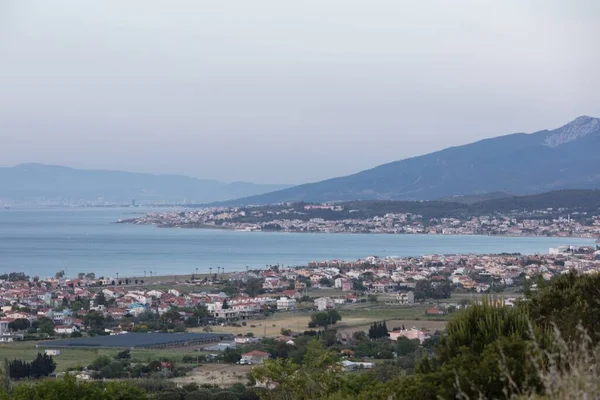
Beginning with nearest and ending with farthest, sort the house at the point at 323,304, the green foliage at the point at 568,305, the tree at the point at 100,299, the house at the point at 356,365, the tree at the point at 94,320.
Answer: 1. the green foliage at the point at 568,305
2. the house at the point at 356,365
3. the tree at the point at 94,320
4. the house at the point at 323,304
5. the tree at the point at 100,299

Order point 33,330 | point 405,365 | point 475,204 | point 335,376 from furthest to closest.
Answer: point 475,204, point 33,330, point 405,365, point 335,376

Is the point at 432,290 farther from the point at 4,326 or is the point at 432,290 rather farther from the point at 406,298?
the point at 4,326

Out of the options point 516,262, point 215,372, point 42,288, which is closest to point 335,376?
point 215,372

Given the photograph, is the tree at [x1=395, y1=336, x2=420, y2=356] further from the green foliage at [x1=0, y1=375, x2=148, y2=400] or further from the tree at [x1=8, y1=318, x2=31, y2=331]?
the tree at [x1=8, y1=318, x2=31, y2=331]

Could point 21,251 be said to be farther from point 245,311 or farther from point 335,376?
point 335,376

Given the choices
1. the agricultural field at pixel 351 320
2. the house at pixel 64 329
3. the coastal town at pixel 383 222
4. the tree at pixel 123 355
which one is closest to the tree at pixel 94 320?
the house at pixel 64 329

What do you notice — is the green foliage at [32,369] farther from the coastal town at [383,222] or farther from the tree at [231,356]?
the coastal town at [383,222]
